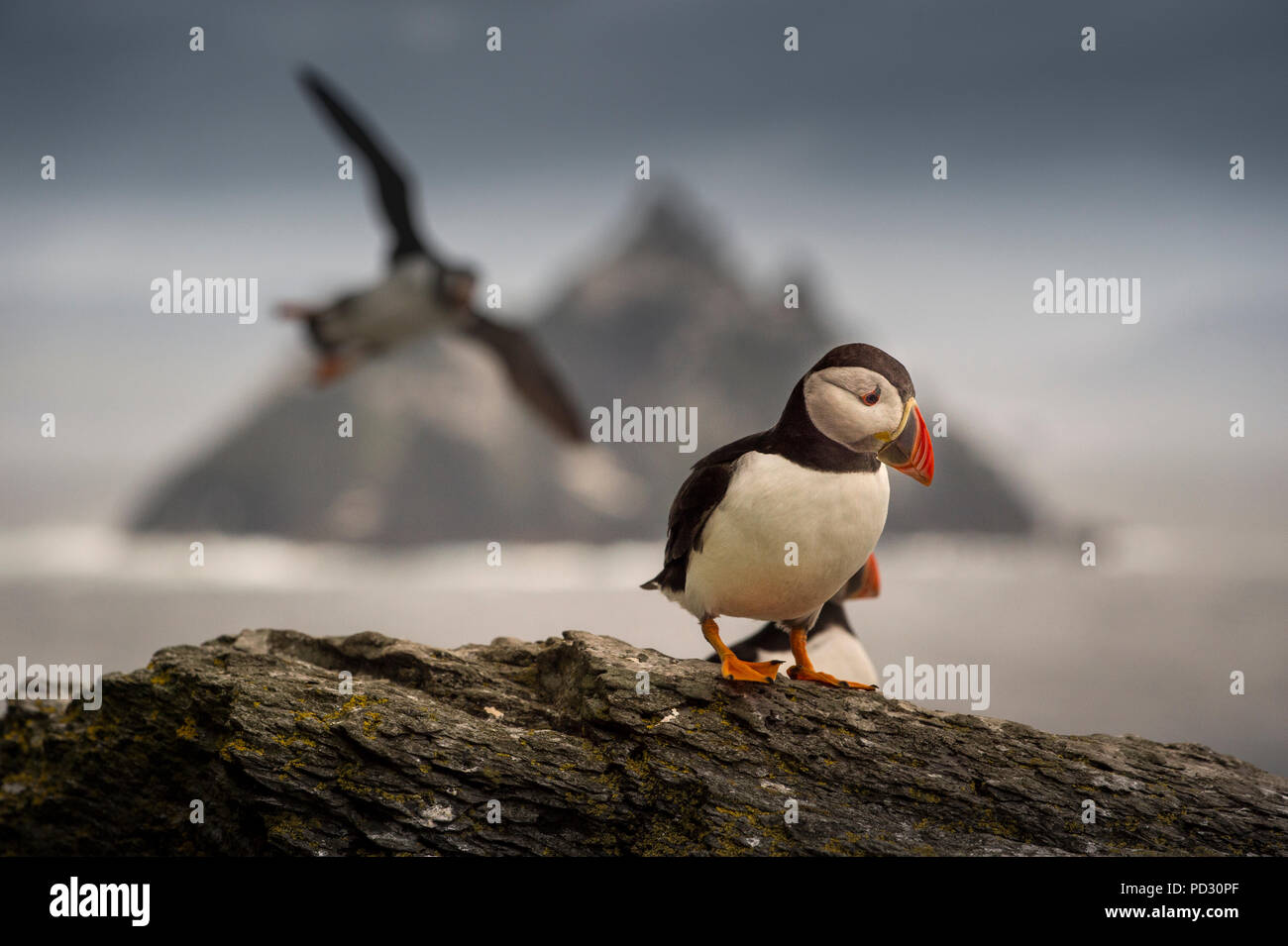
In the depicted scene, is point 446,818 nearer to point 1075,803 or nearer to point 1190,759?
point 1075,803

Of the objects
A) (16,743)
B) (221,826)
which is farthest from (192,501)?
(221,826)

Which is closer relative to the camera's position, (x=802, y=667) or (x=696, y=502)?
(x=696, y=502)

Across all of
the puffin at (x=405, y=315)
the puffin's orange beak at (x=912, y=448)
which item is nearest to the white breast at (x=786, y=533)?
the puffin's orange beak at (x=912, y=448)

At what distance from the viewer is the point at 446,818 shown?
11.6 ft

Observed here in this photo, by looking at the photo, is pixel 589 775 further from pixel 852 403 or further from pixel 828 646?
pixel 828 646

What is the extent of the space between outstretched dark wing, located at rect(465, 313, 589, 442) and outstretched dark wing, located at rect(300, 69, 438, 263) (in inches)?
30.7

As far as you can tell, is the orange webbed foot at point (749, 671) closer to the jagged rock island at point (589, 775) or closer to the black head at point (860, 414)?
the jagged rock island at point (589, 775)

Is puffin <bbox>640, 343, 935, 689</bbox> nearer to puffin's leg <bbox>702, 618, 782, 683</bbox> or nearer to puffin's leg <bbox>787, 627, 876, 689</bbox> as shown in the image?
puffin's leg <bbox>702, 618, 782, 683</bbox>

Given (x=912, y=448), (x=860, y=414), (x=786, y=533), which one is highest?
(x=860, y=414)

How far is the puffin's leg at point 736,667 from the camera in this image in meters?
3.83

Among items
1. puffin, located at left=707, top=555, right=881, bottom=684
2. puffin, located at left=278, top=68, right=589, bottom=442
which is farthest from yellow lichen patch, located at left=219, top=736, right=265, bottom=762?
puffin, located at left=278, top=68, right=589, bottom=442

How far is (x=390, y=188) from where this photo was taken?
8.13m

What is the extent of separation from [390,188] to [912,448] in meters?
5.76

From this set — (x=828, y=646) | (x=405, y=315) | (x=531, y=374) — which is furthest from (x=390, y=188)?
(x=828, y=646)
